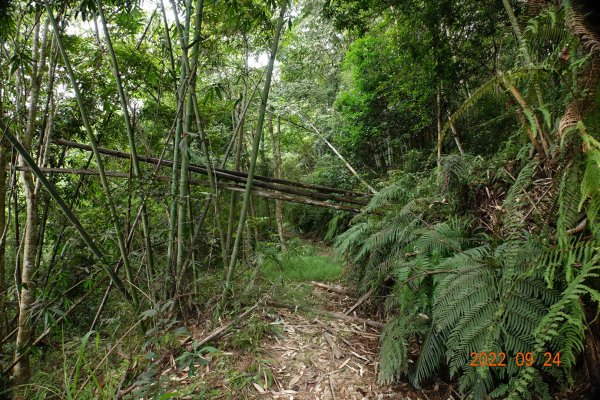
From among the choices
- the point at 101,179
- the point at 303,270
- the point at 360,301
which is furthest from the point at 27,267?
the point at 303,270

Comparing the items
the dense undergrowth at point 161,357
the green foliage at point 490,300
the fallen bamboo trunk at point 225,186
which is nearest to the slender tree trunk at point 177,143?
the fallen bamboo trunk at point 225,186

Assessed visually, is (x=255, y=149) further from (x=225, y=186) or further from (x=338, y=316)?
(x=338, y=316)

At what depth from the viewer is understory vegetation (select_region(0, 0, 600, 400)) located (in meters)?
1.19

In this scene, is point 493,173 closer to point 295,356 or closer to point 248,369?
point 295,356

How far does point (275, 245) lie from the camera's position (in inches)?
107

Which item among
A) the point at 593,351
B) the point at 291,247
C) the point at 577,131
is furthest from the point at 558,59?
the point at 291,247

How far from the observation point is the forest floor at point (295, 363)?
5.21 ft

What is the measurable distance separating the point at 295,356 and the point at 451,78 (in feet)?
11.5

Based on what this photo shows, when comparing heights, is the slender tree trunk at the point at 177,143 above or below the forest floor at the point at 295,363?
above

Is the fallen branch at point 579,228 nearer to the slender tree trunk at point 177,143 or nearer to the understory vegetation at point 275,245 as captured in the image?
the understory vegetation at point 275,245
